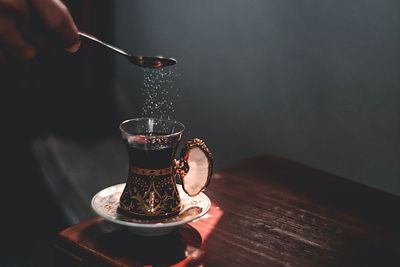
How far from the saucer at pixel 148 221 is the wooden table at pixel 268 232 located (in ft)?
0.08

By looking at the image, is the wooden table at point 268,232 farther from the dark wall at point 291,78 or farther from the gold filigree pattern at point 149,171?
the dark wall at point 291,78

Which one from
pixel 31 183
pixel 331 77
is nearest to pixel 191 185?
pixel 331 77

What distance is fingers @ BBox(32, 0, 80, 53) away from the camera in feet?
2.88

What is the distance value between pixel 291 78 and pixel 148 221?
0.87 meters

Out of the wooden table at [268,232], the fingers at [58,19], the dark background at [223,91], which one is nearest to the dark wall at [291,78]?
the dark background at [223,91]

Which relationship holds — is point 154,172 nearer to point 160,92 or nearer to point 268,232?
point 268,232

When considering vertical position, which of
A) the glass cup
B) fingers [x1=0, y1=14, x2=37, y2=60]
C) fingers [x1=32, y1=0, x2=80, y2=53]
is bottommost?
the glass cup

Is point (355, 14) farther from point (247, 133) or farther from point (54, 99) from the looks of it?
point (54, 99)

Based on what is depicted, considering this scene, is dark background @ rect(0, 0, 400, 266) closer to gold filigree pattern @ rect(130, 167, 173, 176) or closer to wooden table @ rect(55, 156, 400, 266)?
wooden table @ rect(55, 156, 400, 266)

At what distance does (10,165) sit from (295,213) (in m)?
1.42

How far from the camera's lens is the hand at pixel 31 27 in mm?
871

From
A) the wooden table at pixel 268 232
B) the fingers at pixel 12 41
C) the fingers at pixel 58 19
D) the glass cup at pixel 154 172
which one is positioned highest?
the fingers at pixel 58 19

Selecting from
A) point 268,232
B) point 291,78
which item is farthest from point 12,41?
point 291,78

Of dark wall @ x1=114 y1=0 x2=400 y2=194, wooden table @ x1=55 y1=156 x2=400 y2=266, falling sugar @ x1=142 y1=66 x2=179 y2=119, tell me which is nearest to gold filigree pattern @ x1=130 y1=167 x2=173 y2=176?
→ wooden table @ x1=55 y1=156 x2=400 y2=266
